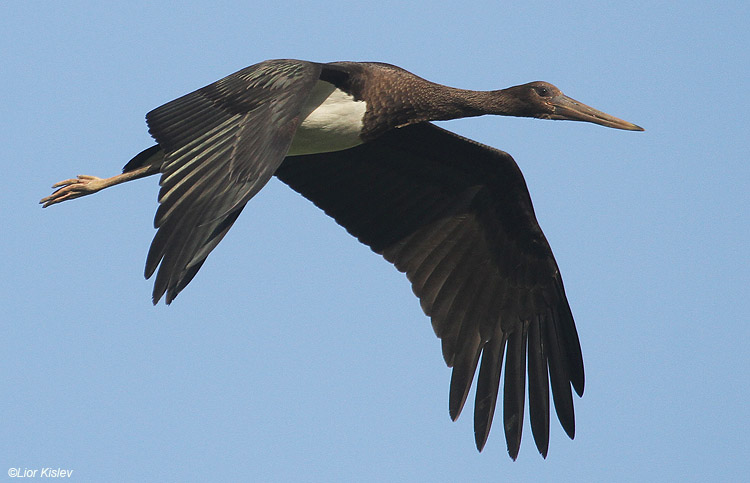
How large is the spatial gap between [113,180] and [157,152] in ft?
2.26

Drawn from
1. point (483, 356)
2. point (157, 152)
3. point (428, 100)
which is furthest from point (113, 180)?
point (483, 356)

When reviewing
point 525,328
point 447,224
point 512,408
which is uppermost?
point 447,224

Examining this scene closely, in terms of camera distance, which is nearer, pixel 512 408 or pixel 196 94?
pixel 196 94

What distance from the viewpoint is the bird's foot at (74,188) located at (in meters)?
11.2

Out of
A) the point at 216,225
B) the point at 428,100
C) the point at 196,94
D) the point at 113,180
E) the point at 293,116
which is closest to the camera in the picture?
the point at 216,225

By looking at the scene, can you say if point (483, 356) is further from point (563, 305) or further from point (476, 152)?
point (476, 152)

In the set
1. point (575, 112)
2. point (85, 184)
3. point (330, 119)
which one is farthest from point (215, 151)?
point (575, 112)

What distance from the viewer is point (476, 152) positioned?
36.6 ft

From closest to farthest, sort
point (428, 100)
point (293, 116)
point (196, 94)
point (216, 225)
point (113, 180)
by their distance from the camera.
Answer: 1. point (216, 225)
2. point (293, 116)
3. point (196, 94)
4. point (428, 100)
5. point (113, 180)

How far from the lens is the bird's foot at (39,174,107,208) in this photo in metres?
11.2

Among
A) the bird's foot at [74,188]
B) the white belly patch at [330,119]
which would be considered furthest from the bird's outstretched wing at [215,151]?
the bird's foot at [74,188]

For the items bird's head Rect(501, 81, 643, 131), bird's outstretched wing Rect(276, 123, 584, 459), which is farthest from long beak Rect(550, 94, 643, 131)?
bird's outstretched wing Rect(276, 123, 584, 459)

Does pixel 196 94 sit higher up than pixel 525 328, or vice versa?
pixel 196 94

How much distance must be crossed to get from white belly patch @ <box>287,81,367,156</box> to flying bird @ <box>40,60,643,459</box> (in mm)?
12
